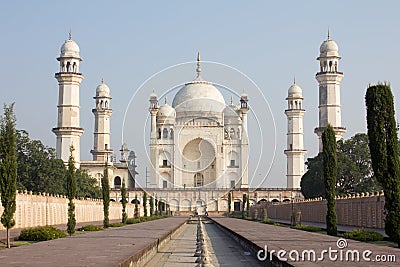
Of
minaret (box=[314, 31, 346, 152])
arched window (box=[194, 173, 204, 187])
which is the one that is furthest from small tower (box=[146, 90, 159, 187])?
minaret (box=[314, 31, 346, 152])

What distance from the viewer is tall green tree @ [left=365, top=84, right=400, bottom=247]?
10.9m

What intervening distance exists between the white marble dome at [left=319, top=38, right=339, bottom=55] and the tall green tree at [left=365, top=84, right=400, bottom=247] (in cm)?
3910

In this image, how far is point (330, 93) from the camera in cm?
4831

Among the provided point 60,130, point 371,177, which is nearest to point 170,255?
point 371,177

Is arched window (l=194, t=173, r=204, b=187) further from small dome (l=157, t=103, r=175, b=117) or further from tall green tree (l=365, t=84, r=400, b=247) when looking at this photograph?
tall green tree (l=365, t=84, r=400, b=247)

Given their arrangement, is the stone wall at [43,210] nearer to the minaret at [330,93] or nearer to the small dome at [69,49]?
the small dome at [69,49]

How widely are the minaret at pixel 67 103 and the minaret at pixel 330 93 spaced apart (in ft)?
56.8

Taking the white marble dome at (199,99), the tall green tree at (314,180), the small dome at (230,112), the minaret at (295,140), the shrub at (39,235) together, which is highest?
the white marble dome at (199,99)

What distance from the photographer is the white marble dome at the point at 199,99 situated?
204ft

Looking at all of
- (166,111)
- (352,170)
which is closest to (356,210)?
(352,170)

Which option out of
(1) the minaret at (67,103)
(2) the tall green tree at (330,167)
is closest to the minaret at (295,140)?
(1) the minaret at (67,103)

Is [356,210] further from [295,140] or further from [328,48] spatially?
[295,140]

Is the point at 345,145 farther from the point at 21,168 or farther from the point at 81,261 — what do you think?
the point at 81,261

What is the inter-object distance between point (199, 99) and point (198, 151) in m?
5.50
